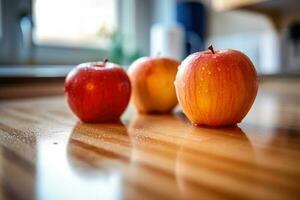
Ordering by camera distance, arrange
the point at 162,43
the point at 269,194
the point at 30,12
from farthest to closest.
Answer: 1. the point at 30,12
2. the point at 162,43
3. the point at 269,194

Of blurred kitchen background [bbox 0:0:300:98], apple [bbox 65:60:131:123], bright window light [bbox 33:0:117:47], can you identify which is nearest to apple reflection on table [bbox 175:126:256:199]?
apple [bbox 65:60:131:123]

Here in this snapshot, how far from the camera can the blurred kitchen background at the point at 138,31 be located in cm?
162

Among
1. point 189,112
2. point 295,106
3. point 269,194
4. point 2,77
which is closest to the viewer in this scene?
point 269,194

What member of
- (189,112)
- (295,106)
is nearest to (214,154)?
(189,112)

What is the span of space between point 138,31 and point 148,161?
1.90m

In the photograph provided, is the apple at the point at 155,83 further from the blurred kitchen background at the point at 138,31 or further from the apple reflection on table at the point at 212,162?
the blurred kitchen background at the point at 138,31

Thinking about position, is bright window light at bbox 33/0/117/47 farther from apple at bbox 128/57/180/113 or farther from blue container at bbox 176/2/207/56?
apple at bbox 128/57/180/113

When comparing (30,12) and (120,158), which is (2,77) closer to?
(30,12)

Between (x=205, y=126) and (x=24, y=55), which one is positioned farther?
(x=24, y=55)

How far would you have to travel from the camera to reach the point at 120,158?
0.37 meters

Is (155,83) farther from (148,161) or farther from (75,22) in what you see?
(75,22)

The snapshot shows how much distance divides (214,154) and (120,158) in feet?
0.35

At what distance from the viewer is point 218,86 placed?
1.73ft

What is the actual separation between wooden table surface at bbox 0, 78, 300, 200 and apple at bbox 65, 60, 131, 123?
0.03 meters
